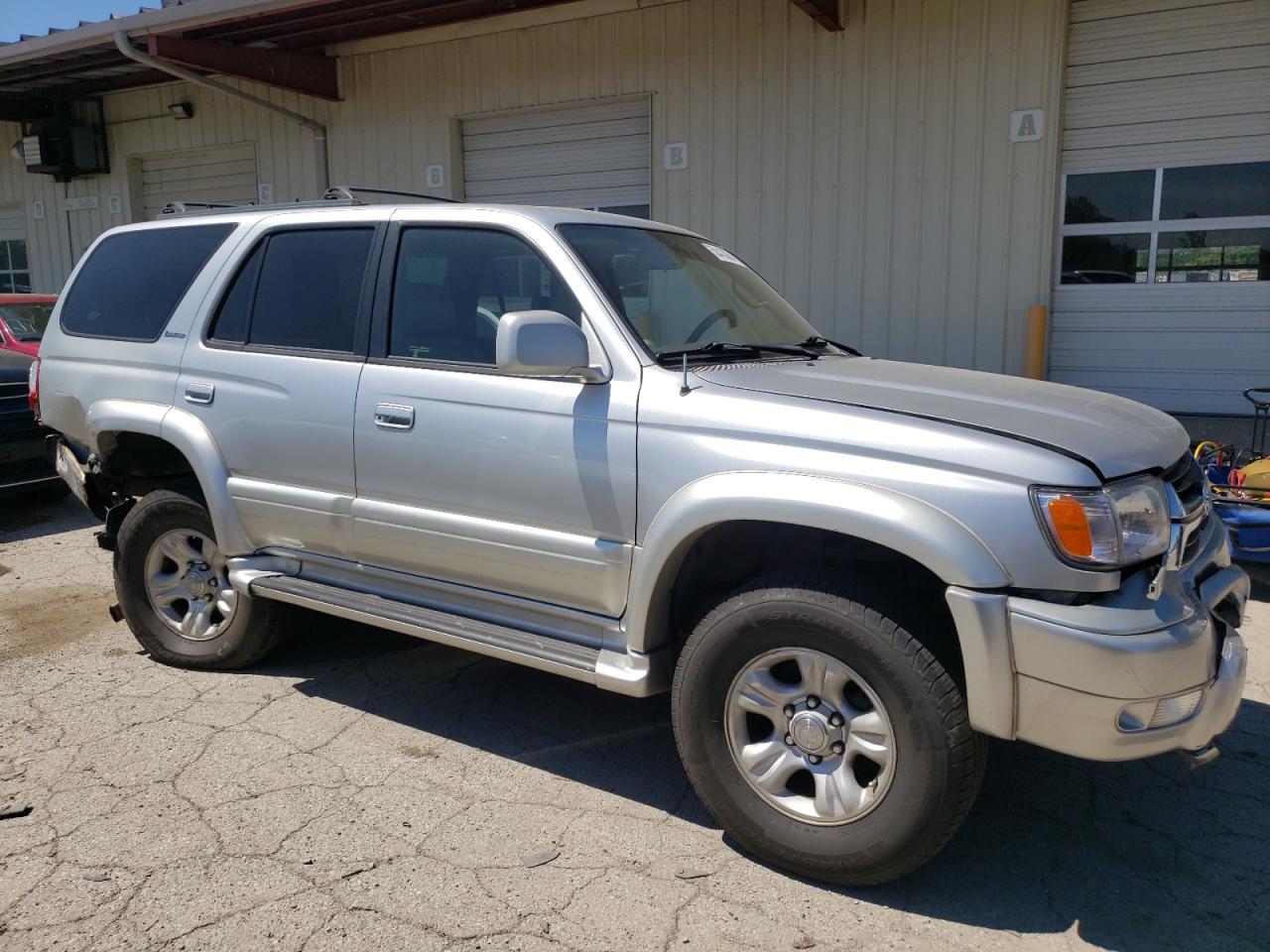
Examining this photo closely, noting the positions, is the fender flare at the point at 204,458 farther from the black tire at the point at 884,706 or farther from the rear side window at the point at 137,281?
the black tire at the point at 884,706

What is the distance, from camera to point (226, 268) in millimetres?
4297

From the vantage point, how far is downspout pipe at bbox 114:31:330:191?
396 inches

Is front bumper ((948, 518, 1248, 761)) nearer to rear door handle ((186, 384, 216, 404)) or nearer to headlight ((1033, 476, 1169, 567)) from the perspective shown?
headlight ((1033, 476, 1169, 567))

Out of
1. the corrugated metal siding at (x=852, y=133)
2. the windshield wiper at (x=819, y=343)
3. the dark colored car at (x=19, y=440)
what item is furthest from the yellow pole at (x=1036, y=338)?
the dark colored car at (x=19, y=440)

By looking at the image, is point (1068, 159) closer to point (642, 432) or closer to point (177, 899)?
point (642, 432)

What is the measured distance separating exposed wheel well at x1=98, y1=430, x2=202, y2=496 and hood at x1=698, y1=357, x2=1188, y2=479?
271 centimetres

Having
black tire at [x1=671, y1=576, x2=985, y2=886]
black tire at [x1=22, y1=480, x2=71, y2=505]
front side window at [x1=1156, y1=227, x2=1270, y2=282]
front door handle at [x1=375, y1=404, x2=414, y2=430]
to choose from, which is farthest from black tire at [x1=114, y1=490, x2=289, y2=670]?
front side window at [x1=1156, y1=227, x2=1270, y2=282]

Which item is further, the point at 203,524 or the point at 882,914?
the point at 203,524

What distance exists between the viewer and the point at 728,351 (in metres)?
3.49

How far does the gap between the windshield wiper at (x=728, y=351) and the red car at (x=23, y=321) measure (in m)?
7.26

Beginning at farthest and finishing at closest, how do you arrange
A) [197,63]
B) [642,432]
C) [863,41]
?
1. [197,63]
2. [863,41]
3. [642,432]

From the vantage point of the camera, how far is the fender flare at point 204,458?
412cm

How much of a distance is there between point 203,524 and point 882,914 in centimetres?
321

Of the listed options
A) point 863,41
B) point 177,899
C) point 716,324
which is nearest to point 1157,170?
point 863,41
